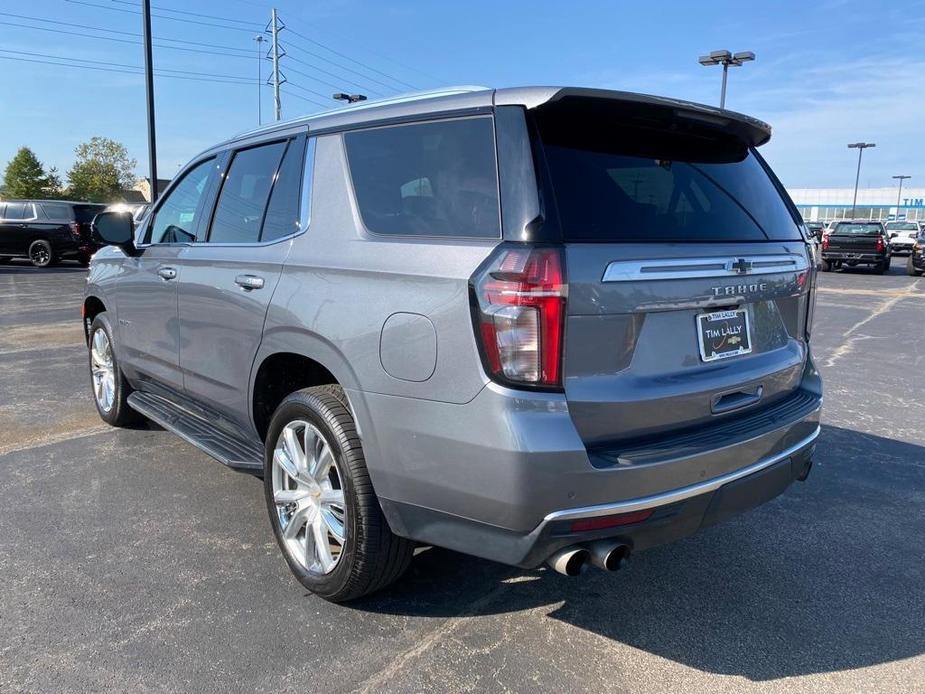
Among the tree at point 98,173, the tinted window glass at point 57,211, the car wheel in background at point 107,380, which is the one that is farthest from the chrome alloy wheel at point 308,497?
the tree at point 98,173

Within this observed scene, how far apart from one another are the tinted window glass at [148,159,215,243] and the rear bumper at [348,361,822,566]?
208 cm

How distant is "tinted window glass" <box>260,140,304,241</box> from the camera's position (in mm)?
3104

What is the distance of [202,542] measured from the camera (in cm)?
335

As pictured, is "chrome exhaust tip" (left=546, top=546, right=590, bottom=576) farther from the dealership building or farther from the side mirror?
the dealership building

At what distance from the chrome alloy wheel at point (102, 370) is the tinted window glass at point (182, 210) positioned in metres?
1.03

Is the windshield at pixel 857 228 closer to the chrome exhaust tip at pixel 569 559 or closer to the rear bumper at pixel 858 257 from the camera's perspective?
the rear bumper at pixel 858 257

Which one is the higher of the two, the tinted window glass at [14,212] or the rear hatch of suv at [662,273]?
the tinted window glass at [14,212]

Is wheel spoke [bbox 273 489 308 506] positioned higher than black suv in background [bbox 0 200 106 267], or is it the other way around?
black suv in background [bbox 0 200 106 267]

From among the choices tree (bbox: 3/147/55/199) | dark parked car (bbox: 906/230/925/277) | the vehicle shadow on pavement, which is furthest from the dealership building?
the vehicle shadow on pavement

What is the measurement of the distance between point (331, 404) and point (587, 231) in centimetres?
114

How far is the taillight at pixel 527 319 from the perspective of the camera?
2.12 metres

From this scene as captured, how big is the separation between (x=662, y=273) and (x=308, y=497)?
5.38ft

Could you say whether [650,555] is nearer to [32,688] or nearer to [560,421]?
[560,421]

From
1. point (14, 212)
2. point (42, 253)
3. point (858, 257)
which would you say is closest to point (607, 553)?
point (42, 253)
